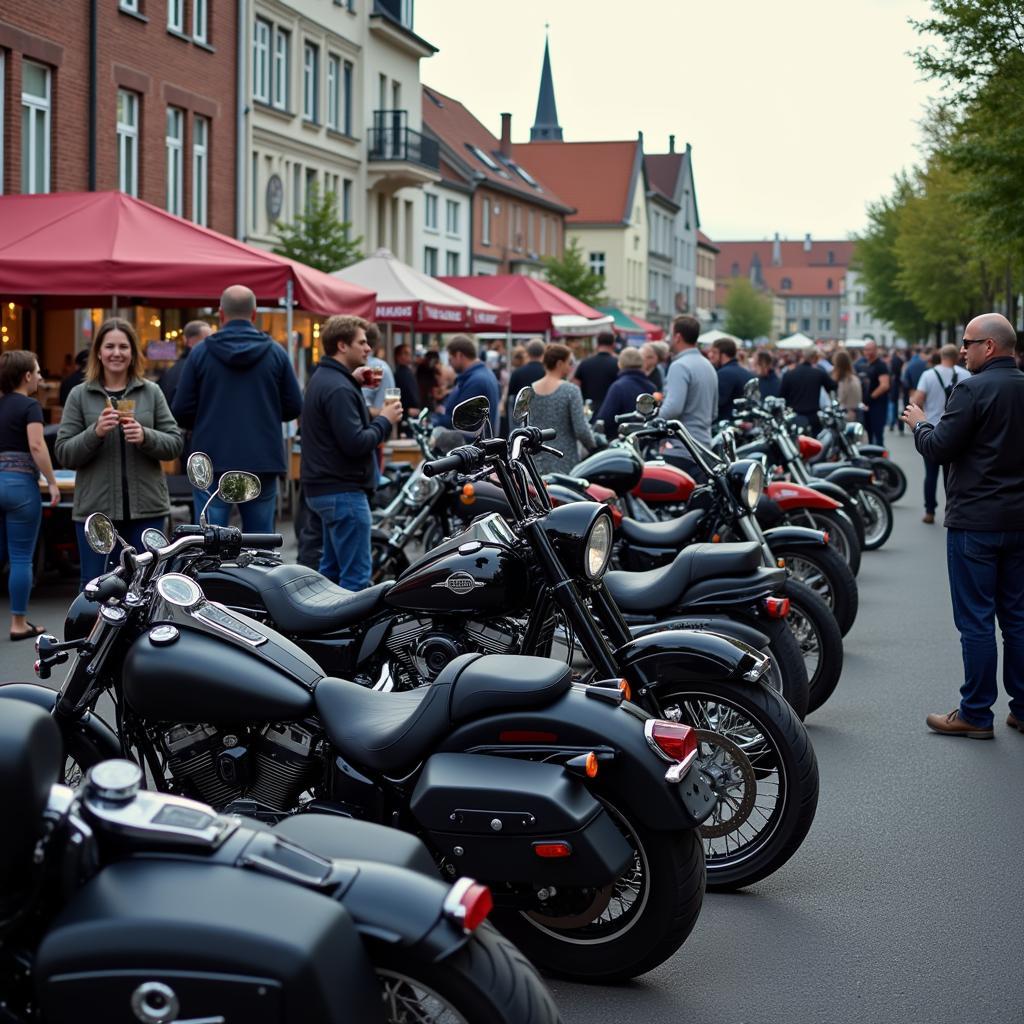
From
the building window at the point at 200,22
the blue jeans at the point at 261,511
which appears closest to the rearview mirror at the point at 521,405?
the blue jeans at the point at 261,511

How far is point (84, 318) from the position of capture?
21203 mm

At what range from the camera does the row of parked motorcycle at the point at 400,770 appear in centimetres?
239

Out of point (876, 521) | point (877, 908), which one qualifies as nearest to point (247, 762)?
point (877, 908)

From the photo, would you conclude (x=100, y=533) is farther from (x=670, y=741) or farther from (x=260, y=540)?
(x=670, y=741)

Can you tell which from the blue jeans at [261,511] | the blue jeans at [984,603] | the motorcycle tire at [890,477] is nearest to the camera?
the blue jeans at [984,603]

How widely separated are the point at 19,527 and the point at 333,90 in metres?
29.2

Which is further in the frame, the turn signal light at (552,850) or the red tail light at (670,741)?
the red tail light at (670,741)

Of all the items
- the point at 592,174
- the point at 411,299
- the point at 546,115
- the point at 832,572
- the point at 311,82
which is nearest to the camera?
the point at 832,572

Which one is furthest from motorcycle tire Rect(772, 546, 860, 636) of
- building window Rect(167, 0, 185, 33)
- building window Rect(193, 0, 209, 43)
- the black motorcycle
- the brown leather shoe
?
building window Rect(193, 0, 209, 43)

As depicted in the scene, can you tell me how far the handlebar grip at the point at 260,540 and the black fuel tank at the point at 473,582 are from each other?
715mm

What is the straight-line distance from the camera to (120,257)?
480 inches

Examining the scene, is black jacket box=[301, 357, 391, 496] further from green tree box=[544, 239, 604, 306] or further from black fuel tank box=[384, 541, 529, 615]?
green tree box=[544, 239, 604, 306]

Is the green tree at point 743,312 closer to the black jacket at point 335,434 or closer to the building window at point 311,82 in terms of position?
the building window at point 311,82

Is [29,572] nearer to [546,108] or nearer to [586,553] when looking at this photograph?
[586,553]
